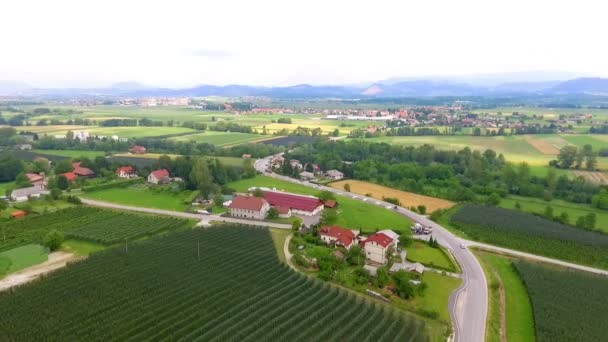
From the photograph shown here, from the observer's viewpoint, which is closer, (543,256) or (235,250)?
(235,250)

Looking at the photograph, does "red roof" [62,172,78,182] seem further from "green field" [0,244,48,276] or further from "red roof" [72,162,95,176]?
"green field" [0,244,48,276]

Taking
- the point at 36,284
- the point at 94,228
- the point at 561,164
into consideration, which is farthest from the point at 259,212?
the point at 561,164

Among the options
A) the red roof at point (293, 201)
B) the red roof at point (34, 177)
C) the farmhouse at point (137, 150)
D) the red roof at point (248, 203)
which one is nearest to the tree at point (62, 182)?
the red roof at point (34, 177)

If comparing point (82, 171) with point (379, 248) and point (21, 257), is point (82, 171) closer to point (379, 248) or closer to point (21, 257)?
point (21, 257)

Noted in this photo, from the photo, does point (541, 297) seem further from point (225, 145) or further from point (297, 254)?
point (225, 145)

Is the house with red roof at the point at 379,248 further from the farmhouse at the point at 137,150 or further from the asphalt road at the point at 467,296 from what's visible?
the farmhouse at the point at 137,150

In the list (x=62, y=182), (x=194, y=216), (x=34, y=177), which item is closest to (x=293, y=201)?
(x=194, y=216)
